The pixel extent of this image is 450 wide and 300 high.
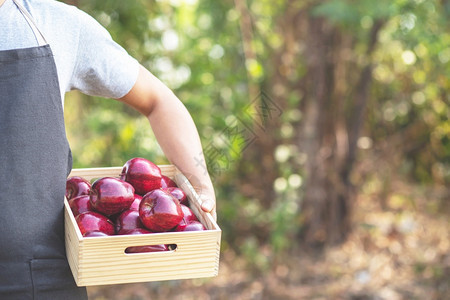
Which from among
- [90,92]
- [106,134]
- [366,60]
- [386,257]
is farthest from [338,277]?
[90,92]

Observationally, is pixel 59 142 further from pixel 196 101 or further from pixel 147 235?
pixel 196 101

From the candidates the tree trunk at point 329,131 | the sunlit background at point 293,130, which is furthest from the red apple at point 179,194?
the tree trunk at point 329,131

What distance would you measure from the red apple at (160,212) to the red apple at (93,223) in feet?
0.26

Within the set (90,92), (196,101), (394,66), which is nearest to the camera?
(90,92)

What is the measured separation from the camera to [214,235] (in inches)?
55.3

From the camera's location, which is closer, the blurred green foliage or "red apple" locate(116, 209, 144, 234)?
"red apple" locate(116, 209, 144, 234)

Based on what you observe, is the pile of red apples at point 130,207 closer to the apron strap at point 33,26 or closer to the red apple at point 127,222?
the red apple at point 127,222

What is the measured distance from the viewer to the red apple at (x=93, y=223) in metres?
1.41

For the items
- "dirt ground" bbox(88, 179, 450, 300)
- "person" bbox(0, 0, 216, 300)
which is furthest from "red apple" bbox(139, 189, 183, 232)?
"dirt ground" bbox(88, 179, 450, 300)

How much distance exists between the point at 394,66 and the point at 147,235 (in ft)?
11.4

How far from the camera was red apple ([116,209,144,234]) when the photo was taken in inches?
57.5

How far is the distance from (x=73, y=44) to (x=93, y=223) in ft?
1.37

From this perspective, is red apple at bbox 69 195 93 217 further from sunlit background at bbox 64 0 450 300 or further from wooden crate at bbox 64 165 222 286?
sunlit background at bbox 64 0 450 300

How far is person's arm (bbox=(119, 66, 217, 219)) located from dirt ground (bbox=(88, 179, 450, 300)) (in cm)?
220
